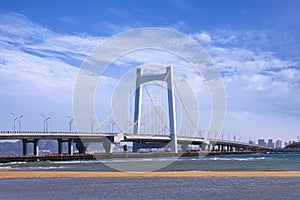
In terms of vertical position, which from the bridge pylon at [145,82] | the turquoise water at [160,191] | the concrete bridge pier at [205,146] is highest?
the bridge pylon at [145,82]

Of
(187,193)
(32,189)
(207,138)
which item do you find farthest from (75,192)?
(207,138)

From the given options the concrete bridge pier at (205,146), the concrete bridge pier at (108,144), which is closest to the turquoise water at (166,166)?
the concrete bridge pier at (108,144)

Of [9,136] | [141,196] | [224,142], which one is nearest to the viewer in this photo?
[141,196]

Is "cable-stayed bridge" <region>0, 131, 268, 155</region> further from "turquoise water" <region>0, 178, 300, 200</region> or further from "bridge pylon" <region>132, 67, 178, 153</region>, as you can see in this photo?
"turquoise water" <region>0, 178, 300, 200</region>

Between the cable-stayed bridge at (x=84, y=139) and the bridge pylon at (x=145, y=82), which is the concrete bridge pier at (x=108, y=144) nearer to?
the cable-stayed bridge at (x=84, y=139)

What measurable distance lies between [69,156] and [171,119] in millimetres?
25230

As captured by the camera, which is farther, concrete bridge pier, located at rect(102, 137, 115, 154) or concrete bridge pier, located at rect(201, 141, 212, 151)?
concrete bridge pier, located at rect(201, 141, 212, 151)

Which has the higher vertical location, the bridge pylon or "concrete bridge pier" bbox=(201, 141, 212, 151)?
the bridge pylon

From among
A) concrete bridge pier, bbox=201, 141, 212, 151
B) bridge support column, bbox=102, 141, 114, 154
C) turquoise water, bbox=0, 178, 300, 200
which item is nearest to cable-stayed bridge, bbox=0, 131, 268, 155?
bridge support column, bbox=102, 141, 114, 154

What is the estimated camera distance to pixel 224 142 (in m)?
163

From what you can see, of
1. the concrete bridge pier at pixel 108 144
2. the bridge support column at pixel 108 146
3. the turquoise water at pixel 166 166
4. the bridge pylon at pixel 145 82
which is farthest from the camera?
the bridge pylon at pixel 145 82

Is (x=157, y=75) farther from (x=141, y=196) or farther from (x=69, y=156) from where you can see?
(x=141, y=196)

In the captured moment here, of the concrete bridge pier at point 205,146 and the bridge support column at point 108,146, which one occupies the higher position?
the bridge support column at point 108,146

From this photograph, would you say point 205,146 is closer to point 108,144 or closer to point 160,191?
point 108,144
